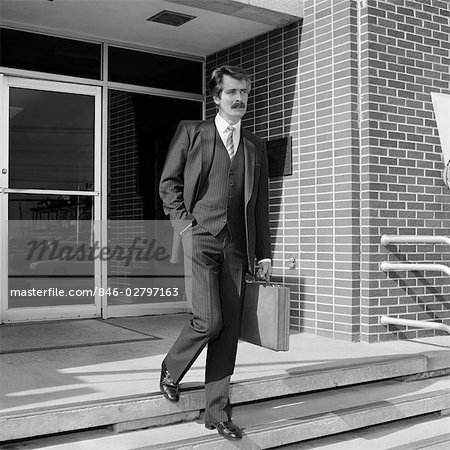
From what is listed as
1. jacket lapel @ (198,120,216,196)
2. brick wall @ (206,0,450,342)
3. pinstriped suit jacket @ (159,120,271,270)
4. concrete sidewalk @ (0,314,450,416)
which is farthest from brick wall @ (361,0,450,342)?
jacket lapel @ (198,120,216,196)

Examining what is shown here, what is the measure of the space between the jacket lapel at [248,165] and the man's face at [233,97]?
15 centimetres

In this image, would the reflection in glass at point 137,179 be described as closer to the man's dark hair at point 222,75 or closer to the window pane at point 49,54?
the window pane at point 49,54

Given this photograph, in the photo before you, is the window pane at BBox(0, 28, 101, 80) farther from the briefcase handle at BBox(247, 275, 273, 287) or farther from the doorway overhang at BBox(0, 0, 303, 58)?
the briefcase handle at BBox(247, 275, 273, 287)

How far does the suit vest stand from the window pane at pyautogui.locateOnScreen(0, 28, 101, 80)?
310cm

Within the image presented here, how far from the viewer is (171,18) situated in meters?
5.29

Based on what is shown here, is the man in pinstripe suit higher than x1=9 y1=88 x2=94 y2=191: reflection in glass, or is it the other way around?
x1=9 y1=88 x2=94 y2=191: reflection in glass

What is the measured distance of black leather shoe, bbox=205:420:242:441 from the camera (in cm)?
300

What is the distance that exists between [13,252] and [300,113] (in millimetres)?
2676

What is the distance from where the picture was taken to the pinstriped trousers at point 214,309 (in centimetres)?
292

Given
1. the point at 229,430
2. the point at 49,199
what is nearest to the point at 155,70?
the point at 49,199

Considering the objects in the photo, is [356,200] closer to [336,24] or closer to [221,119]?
[336,24]

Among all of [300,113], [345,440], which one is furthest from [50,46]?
[345,440]

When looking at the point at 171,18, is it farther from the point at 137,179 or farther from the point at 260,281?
the point at 260,281

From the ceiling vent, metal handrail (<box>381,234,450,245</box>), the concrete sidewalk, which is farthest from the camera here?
the ceiling vent
